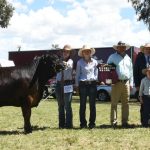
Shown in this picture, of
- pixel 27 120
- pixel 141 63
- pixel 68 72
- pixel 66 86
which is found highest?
pixel 141 63

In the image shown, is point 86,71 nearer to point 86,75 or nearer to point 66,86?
point 86,75

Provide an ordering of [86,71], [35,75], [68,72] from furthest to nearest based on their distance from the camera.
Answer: [68,72], [86,71], [35,75]

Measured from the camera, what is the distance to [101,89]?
32.1 m

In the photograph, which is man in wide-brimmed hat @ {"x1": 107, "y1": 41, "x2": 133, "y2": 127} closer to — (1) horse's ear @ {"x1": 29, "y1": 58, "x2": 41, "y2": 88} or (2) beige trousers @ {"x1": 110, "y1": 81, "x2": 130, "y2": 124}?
(2) beige trousers @ {"x1": 110, "y1": 81, "x2": 130, "y2": 124}

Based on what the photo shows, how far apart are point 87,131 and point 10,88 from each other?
2.11 metres

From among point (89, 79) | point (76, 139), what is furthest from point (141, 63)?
point (76, 139)

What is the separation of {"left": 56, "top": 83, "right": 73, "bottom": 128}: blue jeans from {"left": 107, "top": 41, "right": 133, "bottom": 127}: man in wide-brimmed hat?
1.18 m

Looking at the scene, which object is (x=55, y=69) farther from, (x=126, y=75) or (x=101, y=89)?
(x=101, y=89)

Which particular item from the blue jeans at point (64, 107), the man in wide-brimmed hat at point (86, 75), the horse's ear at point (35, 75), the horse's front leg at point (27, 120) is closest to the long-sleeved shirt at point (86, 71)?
the man in wide-brimmed hat at point (86, 75)

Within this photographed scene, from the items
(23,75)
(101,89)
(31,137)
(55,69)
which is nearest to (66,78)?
(55,69)

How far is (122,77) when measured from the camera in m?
12.4

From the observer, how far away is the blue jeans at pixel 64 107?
40.6ft

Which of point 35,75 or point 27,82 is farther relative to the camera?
point 35,75

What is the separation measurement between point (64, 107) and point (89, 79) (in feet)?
3.33
